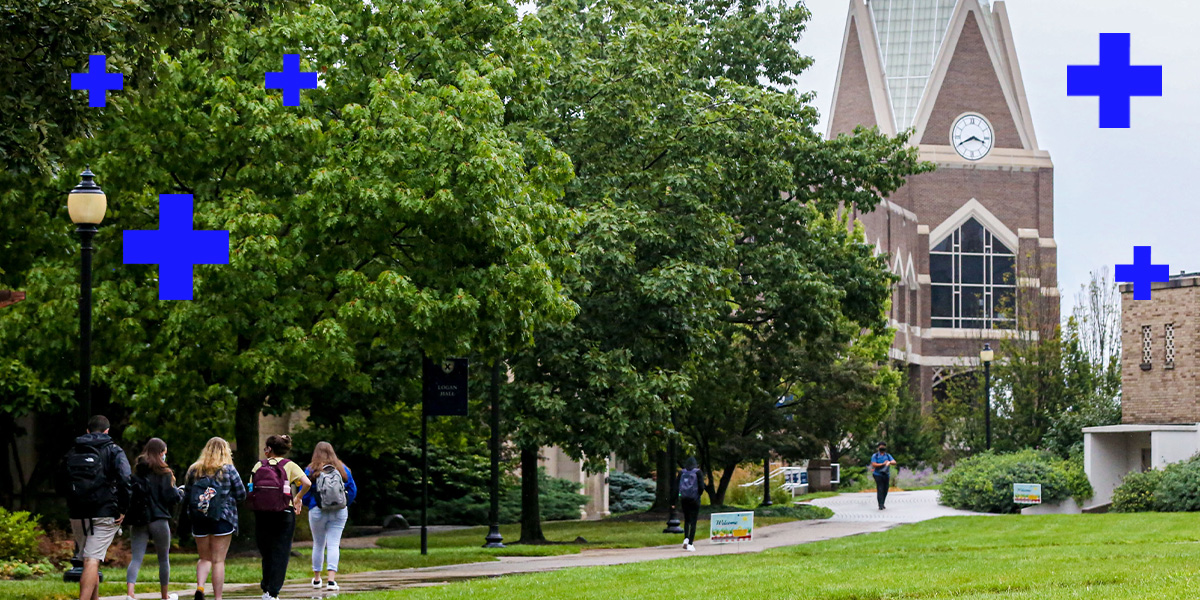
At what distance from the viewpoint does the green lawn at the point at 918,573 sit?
13.2 metres

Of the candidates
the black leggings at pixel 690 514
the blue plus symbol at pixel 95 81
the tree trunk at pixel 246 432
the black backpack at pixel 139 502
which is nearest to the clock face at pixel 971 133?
the black leggings at pixel 690 514

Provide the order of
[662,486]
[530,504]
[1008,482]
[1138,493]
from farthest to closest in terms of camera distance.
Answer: [662,486] → [1008,482] → [1138,493] → [530,504]

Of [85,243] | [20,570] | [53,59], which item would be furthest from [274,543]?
[20,570]

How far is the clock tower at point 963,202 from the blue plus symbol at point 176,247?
67.8 metres

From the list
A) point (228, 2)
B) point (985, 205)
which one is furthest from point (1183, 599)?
point (985, 205)

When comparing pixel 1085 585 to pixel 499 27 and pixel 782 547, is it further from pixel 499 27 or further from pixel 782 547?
pixel 499 27

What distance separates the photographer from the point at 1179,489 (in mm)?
31141

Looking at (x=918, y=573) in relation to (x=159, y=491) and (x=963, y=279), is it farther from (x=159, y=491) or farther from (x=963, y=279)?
(x=963, y=279)

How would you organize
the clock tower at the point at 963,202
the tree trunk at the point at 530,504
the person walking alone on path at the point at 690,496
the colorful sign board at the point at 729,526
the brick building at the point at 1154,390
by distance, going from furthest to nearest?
1. the clock tower at the point at 963,202
2. the brick building at the point at 1154,390
3. the tree trunk at the point at 530,504
4. the person walking alone on path at the point at 690,496
5. the colorful sign board at the point at 729,526

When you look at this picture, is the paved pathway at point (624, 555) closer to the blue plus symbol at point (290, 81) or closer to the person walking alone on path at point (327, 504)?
the person walking alone on path at point (327, 504)

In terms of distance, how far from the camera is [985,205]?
87.8 metres

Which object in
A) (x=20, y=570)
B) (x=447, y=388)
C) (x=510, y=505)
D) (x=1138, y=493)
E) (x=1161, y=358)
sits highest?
(x=1161, y=358)

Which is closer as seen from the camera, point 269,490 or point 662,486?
point 269,490

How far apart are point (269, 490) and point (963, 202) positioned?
78.6m
